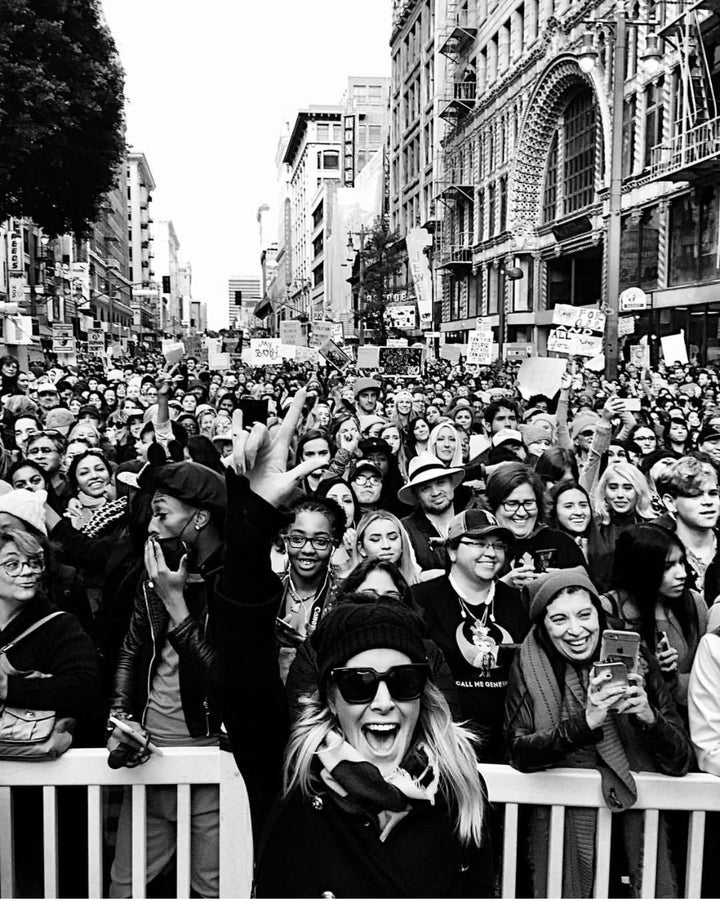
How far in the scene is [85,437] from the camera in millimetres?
7391

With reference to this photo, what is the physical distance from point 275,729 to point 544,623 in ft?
5.04

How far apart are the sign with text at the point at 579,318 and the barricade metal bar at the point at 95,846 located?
11.5 m

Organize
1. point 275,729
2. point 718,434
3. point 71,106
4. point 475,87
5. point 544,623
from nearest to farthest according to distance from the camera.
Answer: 1. point 275,729
2. point 544,623
3. point 718,434
4. point 71,106
5. point 475,87

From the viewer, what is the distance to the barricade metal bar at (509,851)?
2.74 meters

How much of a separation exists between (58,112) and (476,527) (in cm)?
2126

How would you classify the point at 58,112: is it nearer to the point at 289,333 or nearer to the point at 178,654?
the point at 289,333

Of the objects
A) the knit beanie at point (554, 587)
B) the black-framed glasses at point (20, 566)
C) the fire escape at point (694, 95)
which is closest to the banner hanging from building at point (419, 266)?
the fire escape at point (694, 95)

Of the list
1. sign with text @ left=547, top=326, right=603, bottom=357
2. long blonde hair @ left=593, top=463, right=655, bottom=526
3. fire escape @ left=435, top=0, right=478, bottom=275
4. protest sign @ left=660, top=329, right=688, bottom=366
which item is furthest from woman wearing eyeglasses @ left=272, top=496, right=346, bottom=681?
fire escape @ left=435, top=0, right=478, bottom=275

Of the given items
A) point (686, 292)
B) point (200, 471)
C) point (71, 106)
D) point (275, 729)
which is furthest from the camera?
point (686, 292)

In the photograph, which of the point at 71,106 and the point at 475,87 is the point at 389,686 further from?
the point at 475,87

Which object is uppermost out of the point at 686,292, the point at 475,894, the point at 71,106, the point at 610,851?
the point at 71,106

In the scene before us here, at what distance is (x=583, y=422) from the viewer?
8711 millimetres

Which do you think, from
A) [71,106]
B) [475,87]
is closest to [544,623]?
[71,106]

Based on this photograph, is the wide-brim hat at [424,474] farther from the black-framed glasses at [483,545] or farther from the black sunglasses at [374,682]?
the black sunglasses at [374,682]
